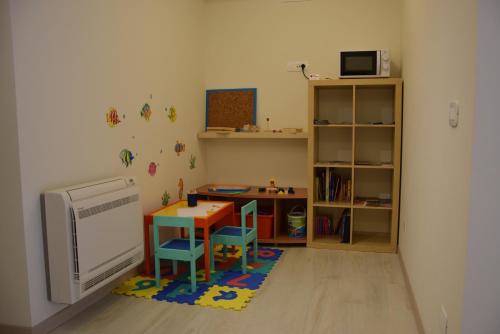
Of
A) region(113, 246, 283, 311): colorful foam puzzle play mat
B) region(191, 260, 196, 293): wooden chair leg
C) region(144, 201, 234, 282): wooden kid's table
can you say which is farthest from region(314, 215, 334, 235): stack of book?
region(191, 260, 196, 293): wooden chair leg

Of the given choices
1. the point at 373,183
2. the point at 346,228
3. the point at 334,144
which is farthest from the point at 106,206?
the point at 373,183

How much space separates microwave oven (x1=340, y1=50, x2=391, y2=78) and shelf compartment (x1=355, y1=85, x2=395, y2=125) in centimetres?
26

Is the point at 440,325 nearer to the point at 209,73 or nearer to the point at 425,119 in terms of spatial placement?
the point at 425,119

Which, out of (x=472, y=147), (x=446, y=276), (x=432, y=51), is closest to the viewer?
(x=472, y=147)

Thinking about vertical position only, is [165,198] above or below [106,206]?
below

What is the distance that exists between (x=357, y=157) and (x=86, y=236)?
2.88 m

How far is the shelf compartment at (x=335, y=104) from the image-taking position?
14.3ft

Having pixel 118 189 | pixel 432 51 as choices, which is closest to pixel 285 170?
pixel 118 189

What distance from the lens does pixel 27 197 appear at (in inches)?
91.4

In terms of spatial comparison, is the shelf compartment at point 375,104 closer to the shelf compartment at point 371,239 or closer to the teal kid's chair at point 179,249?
the shelf compartment at point 371,239

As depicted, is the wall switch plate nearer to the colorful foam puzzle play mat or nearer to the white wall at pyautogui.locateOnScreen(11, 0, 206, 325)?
the colorful foam puzzle play mat

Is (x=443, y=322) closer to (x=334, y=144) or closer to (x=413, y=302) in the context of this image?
(x=413, y=302)

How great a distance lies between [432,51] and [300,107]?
2.31 m

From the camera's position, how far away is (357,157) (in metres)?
4.36
